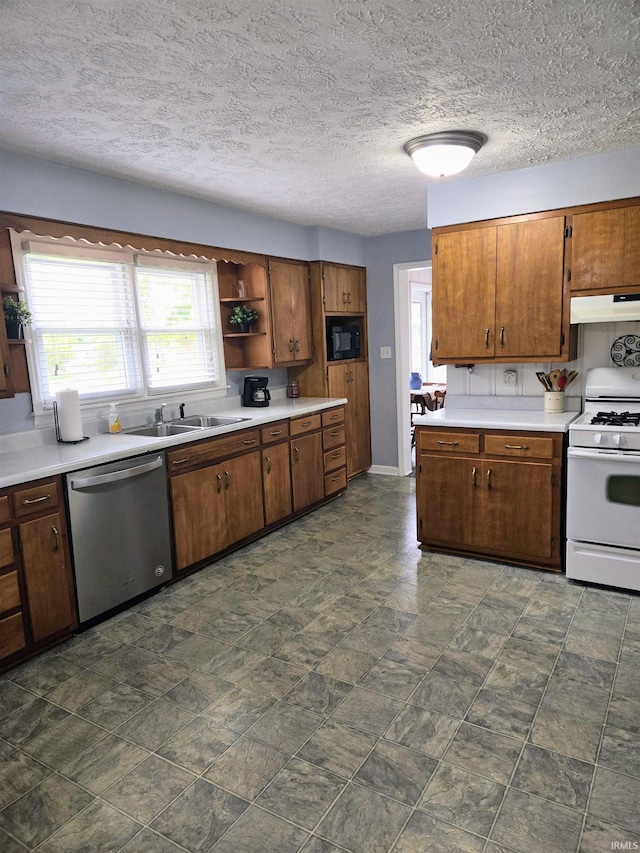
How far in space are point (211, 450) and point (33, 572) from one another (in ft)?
4.26

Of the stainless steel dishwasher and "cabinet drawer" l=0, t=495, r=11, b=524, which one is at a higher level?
"cabinet drawer" l=0, t=495, r=11, b=524

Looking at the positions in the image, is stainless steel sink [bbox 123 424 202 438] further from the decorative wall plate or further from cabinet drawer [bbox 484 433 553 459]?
the decorative wall plate

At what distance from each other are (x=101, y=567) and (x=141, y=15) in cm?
243

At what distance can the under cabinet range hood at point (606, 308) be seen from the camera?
3307 millimetres

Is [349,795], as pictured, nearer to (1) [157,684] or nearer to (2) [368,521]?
(1) [157,684]

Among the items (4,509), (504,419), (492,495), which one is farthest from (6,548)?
(504,419)

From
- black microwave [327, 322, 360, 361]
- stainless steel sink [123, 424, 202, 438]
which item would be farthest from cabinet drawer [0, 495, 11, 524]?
black microwave [327, 322, 360, 361]

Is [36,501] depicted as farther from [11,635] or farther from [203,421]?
[203,421]

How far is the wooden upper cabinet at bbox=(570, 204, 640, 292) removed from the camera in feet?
10.8

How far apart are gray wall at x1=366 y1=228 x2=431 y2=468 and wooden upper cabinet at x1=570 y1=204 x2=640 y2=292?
7.16 ft

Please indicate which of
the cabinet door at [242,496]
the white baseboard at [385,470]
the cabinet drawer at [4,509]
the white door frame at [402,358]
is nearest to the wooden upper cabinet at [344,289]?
the white door frame at [402,358]

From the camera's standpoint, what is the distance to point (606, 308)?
338cm

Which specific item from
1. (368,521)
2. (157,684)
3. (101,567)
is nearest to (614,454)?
(368,521)

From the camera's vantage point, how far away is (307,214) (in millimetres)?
4648
